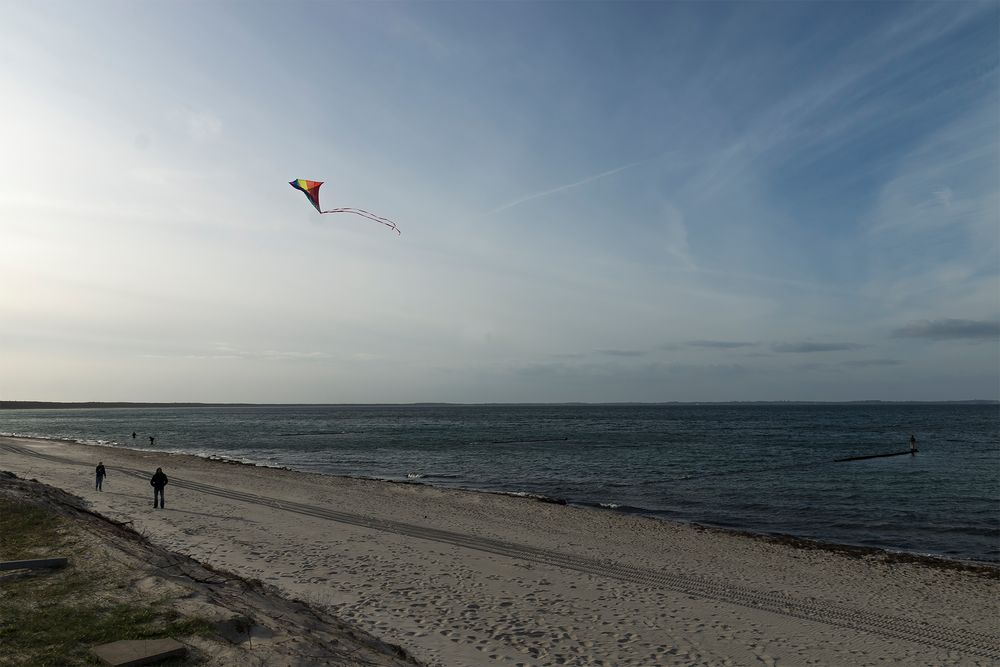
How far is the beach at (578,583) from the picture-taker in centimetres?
1029

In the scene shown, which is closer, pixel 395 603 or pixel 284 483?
pixel 395 603

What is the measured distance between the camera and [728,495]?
29.9 metres

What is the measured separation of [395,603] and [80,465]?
35.6 metres

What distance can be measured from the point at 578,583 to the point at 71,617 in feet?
32.3

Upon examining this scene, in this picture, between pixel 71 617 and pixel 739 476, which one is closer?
pixel 71 617

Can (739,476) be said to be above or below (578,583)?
below

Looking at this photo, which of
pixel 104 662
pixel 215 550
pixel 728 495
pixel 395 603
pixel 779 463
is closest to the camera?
pixel 104 662

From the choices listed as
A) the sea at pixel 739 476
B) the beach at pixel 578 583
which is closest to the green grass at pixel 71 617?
the beach at pixel 578 583

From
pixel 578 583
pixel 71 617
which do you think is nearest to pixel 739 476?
pixel 578 583

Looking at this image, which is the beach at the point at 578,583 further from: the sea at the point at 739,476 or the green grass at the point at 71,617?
the sea at the point at 739,476

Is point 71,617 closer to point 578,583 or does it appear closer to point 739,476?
point 578,583

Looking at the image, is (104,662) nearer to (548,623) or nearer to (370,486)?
(548,623)

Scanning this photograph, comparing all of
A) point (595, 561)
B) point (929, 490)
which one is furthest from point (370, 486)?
point (929, 490)

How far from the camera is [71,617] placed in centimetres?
746
